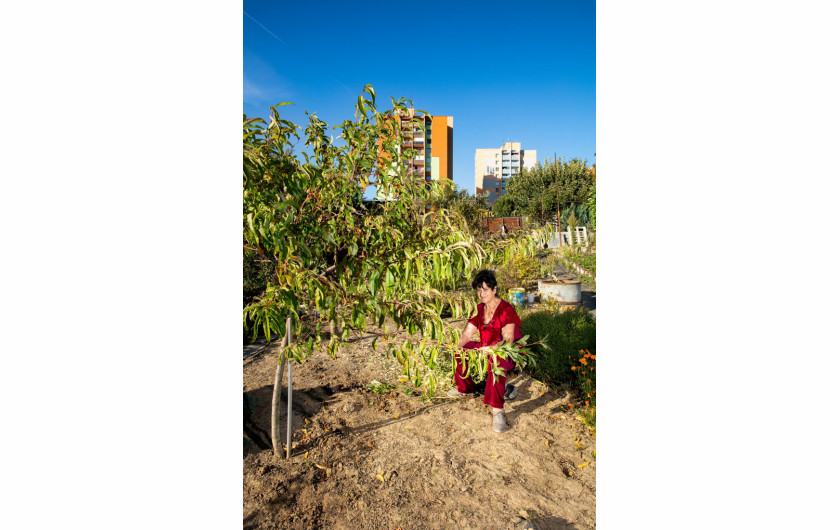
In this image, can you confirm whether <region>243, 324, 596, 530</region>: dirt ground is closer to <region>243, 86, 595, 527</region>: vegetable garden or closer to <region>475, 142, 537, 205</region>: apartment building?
<region>243, 86, 595, 527</region>: vegetable garden

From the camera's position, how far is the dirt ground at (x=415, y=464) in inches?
Result: 60.5

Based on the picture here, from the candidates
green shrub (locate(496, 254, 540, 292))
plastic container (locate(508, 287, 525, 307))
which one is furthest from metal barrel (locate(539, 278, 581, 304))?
green shrub (locate(496, 254, 540, 292))

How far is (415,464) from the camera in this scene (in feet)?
6.21

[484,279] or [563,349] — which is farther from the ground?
[484,279]

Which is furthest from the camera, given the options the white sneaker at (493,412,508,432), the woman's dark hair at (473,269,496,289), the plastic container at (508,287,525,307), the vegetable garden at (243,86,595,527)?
the plastic container at (508,287,525,307)

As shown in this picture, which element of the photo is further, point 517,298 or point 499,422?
point 517,298

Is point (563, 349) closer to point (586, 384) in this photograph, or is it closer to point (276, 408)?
point (586, 384)

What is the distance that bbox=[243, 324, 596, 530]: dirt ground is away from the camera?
5.04ft

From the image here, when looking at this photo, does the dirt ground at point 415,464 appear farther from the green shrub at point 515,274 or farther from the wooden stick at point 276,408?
the green shrub at point 515,274

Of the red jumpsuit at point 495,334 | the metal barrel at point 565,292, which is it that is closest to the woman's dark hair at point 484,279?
the red jumpsuit at point 495,334

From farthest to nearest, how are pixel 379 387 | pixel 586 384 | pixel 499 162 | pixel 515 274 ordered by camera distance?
pixel 499 162 → pixel 515 274 → pixel 379 387 → pixel 586 384

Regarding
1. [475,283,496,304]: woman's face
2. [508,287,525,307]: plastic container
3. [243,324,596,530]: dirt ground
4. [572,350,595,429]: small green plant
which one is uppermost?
[475,283,496,304]: woman's face

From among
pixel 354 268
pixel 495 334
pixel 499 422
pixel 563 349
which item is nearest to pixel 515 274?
pixel 563 349
